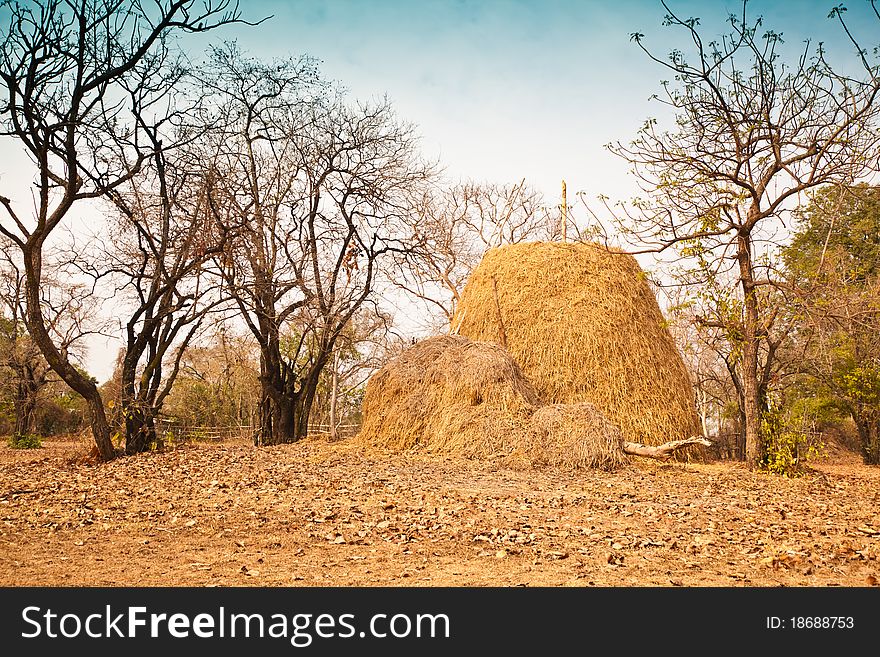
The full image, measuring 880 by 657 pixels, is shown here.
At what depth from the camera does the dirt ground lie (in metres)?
4.72

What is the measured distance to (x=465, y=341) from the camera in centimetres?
1409

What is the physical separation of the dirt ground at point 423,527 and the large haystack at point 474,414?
2.92 feet

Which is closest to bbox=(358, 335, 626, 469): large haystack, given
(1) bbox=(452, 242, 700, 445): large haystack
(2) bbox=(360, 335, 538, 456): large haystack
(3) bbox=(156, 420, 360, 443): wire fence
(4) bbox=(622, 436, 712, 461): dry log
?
(2) bbox=(360, 335, 538, 456): large haystack

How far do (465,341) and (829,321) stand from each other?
6.57 m

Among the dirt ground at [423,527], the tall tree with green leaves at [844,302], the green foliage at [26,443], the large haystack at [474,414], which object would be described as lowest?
the dirt ground at [423,527]

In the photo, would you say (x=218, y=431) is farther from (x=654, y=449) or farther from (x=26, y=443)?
(x=654, y=449)

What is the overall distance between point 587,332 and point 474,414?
3246 mm

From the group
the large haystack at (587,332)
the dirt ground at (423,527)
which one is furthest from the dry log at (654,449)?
the large haystack at (587,332)

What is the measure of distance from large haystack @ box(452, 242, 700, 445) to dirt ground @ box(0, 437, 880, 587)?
10.7 feet

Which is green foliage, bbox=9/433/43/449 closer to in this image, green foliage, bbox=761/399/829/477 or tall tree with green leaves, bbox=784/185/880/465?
green foliage, bbox=761/399/829/477

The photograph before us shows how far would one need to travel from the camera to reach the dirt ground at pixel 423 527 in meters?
4.72

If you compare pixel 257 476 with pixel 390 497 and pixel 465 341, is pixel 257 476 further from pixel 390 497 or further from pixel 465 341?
pixel 465 341

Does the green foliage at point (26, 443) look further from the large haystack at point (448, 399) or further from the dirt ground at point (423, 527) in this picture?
the large haystack at point (448, 399)

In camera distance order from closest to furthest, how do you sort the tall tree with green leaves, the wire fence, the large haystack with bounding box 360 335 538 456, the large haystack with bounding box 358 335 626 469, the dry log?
the tall tree with green leaves < the large haystack with bounding box 358 335 626 469 < the dry log < the large haystack with bounding box 360 335 538 456 < the wire fence
